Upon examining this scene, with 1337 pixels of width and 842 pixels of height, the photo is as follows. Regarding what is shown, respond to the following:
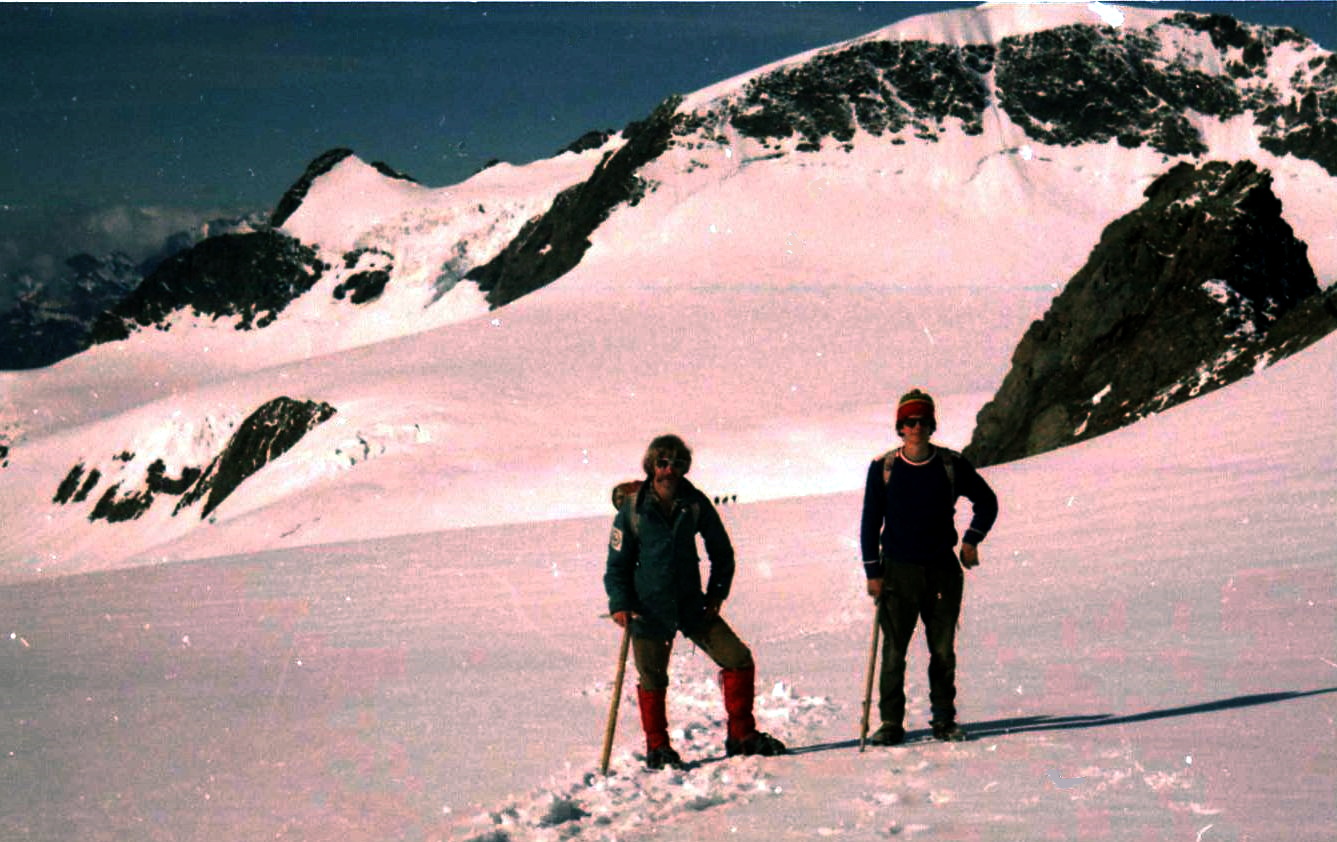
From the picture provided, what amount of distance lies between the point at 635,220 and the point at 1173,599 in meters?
81.0

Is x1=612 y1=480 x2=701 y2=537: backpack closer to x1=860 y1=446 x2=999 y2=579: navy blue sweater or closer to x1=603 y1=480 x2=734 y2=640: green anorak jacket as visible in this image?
x1=603 y1=480 x2=734 y2=640: green anorak jacket

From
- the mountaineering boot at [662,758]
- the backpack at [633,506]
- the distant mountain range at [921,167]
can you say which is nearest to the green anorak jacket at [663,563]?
the backpack at [633,506]

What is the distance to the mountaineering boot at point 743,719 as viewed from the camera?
657cm

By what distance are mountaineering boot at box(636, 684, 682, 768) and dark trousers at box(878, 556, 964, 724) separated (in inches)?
40.6

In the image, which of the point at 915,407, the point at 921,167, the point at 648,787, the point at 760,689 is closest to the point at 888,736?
the point at 648,787

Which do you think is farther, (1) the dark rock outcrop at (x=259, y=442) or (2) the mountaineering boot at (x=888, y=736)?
(1) the dark rock outcrop at (x=259, y=442)

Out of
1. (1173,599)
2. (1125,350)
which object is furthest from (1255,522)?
(1125,350)

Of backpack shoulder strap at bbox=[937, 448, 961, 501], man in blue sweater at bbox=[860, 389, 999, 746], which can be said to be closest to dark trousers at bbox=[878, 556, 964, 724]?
man in blue sweater at bbox=[860, 389, 999, 746]

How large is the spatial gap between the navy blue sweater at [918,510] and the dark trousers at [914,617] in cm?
7

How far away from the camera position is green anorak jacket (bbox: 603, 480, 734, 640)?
21.2ft

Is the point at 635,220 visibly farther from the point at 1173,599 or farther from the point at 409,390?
the point at 1173,599

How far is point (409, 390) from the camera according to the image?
45.1 meters

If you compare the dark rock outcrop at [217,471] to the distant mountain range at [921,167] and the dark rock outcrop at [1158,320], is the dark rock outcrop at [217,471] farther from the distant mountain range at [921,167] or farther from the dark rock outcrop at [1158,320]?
the dark rock outcrop at [1158,320]

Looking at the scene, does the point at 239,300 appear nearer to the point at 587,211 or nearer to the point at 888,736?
the point at 587,211
